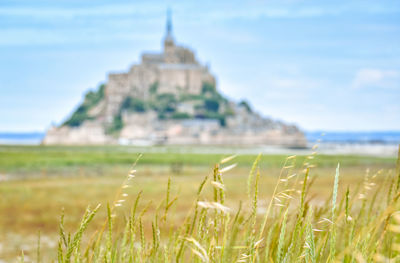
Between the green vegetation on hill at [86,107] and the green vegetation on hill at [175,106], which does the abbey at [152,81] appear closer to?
the green vegetation on hill at [175,106]

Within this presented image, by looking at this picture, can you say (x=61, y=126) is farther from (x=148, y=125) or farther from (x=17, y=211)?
(x=17, y=211)

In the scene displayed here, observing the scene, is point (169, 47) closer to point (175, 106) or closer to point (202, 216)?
point (175, 106)

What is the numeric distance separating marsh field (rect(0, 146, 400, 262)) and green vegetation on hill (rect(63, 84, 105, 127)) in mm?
73478

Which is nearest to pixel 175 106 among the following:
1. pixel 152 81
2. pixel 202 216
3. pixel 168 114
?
pixel 168 114

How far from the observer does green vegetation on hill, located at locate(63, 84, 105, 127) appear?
102 meters

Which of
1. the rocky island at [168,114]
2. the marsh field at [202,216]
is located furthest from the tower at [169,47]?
the marsh field at [202,216]

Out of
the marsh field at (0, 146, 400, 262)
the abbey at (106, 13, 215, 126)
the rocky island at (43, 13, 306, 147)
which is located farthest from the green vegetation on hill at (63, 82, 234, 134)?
the marsh field at (0, 146, 400, 262)

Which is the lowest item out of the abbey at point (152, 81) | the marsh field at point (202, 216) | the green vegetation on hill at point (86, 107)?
the marsh field at point (202, 216)

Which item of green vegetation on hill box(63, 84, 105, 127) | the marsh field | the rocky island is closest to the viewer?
the marsh field

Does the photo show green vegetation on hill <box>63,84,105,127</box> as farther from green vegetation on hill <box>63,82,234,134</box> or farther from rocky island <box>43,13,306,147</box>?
rocky island <box>43,13,306,147</box>

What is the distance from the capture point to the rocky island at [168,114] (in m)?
93.1

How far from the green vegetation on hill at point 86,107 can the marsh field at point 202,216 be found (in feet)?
241

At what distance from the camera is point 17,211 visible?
12.7 meters

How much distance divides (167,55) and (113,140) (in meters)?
21.6
